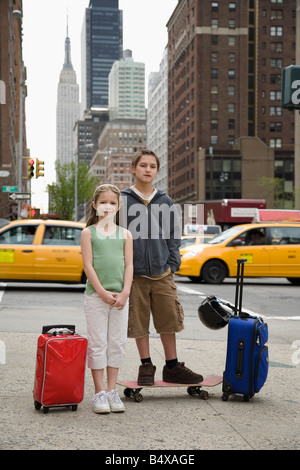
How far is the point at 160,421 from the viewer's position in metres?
4.25

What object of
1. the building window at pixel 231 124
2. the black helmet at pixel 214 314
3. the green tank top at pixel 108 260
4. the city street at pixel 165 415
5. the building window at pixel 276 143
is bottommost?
the city street at pixel 165 415

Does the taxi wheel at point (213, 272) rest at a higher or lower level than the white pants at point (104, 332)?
lower

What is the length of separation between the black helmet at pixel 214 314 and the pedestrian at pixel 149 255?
21 cm

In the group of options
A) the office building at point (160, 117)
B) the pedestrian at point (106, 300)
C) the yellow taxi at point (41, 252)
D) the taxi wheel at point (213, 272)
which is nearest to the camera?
the pedestrian at point (106, 300)

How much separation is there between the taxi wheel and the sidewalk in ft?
39.0

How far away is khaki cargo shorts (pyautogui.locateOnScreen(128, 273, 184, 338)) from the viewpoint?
4.84m

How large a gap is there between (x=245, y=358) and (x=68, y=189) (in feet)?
244

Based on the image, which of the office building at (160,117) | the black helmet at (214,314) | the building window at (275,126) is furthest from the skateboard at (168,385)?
the office building at (160,117)

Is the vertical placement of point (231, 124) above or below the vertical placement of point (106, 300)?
above

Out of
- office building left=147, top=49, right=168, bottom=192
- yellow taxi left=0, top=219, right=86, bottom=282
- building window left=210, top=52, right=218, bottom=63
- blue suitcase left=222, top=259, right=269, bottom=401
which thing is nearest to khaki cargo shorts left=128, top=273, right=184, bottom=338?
blue suitcase left=222, top=259, right=269, bottom=401

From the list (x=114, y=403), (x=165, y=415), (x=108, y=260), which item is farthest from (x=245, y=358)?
(x=108, y=260)

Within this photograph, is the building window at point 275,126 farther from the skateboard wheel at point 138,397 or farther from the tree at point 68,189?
the skateboard wheel at point 138,397

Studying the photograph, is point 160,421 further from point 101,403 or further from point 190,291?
point 190,291

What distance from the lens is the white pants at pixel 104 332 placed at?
177 inches
